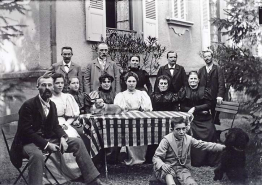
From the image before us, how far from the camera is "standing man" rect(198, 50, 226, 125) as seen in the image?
16.2 feet

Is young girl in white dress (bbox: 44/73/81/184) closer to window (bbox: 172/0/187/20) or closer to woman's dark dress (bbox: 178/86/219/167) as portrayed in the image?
woman's dark dress (bbox: 178/86/219/167)

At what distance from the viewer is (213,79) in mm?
5012

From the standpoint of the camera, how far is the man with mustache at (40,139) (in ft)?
10.4

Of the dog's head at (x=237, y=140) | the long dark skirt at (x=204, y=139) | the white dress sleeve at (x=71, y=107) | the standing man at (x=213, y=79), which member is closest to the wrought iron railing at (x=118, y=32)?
the standing man at (x=213, y=79)

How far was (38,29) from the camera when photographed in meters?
4.98

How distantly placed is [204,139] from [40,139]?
223 cm

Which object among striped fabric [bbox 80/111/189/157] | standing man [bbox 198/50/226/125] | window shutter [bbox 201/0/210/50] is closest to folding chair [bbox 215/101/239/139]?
standing man [bbox 198/50/226/125]

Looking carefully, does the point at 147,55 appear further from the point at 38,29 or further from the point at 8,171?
the point at 8,171

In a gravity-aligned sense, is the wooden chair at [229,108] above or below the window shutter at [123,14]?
below

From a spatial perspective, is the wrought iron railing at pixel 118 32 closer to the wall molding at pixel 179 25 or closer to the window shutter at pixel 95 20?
the window shutter at pixel 95 20

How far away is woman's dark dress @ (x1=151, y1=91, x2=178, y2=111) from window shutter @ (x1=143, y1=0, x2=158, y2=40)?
2.09 meters

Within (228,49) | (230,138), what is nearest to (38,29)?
(228,49)

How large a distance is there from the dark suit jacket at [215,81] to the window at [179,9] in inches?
62.9

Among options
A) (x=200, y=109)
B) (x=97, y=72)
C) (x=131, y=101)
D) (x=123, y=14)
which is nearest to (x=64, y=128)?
(x=131, y=101)
